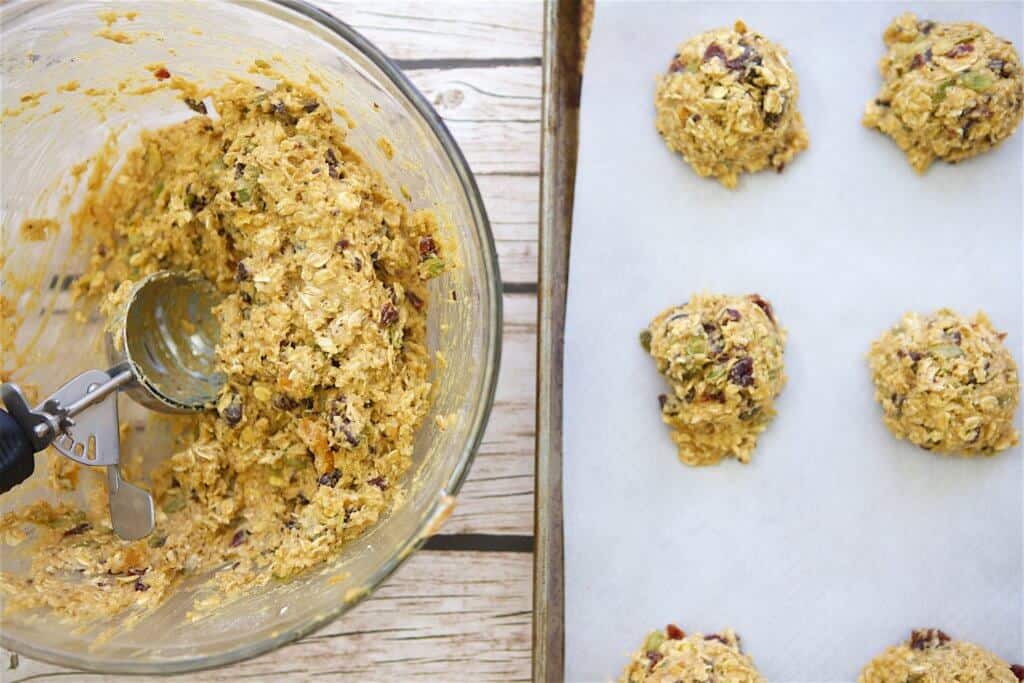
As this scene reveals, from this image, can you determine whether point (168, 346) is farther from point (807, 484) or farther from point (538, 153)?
point (807, 484)

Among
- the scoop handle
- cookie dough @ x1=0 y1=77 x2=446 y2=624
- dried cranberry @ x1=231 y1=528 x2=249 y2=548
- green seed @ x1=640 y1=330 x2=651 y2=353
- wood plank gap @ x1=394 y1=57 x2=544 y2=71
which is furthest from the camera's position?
wood plank gap @ x1=394 y1=57 x2=544 y2=71

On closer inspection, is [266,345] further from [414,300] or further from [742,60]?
[742,60]

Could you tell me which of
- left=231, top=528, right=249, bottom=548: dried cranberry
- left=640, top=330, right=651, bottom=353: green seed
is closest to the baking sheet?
left=640, top=330, right=651, bottom=353: green seed

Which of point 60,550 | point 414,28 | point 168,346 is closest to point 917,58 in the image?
point 414,28

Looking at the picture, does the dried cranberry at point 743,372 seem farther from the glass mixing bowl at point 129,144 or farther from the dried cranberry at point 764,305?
the glass mixing bowl at point 129,144

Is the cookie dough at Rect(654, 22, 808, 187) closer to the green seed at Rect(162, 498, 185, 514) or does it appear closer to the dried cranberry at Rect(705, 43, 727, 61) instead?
the dried cranberry at Rect(705, 43, 727, 61)

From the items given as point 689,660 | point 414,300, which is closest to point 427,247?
point 414,300
